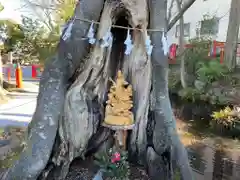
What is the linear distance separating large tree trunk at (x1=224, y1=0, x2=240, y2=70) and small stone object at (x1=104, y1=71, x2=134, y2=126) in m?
7.95

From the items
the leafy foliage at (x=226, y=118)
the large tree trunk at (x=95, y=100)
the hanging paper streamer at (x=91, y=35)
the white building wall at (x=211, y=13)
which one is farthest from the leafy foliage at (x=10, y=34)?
the hanging paper streamer at (x=91, y=35)

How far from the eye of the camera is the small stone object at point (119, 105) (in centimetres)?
301

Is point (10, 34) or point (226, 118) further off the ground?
point (10, 34)

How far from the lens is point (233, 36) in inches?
397

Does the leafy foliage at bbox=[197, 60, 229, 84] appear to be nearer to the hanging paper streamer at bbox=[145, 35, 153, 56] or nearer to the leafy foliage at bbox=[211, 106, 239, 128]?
the leafy foliage at bbox=[211, 106, 239, 128]

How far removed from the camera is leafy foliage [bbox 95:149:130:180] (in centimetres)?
297

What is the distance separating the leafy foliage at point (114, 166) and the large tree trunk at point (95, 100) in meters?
0.28

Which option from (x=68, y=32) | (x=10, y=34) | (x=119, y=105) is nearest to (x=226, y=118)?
(x=119, y=105)

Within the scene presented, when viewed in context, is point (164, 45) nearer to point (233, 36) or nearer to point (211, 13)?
point (233, 36)

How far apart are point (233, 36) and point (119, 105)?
8.38 metres

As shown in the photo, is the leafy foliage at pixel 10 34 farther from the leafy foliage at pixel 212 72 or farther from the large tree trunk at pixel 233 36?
the large tree trunk at pixel 233 36

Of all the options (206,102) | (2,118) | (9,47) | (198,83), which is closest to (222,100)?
(206,102)

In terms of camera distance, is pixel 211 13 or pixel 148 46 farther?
pixel 211 13

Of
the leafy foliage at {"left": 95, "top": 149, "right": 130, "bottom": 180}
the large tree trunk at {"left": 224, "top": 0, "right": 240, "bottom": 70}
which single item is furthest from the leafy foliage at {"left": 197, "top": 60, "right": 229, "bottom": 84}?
the leafy foliage at {"left": 95, "top": 149, "right": 130, "bottom": 180}
